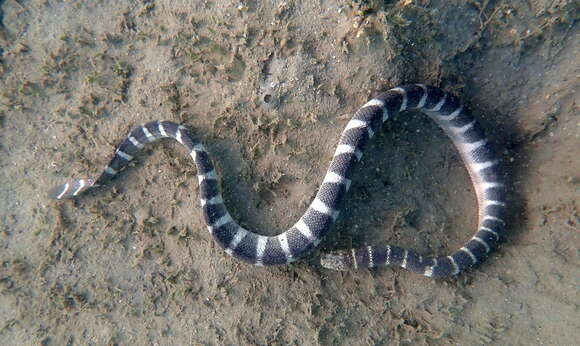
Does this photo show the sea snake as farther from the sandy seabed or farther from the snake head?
the sandy seabed

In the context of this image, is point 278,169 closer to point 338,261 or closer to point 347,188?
point 347,188

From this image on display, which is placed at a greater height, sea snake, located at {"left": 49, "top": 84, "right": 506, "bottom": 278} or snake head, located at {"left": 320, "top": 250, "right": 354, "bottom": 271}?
sea snake, located at {"left": 49, "top": 84, "right": 506, "bottom": 278}

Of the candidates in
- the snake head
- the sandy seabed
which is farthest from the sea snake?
the sandy seabed

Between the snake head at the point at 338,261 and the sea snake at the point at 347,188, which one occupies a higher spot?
the sea snake at the point at 347,188

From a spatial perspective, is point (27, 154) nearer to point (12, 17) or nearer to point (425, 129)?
point (12, 17)

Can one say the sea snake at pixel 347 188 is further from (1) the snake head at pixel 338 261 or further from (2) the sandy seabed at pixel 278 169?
(2) the sandy seabed at pixel 278 169

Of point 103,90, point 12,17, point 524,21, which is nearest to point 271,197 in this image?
point 103,90

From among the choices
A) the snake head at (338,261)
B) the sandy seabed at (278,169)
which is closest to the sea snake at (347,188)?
the snake head at (338,261)
